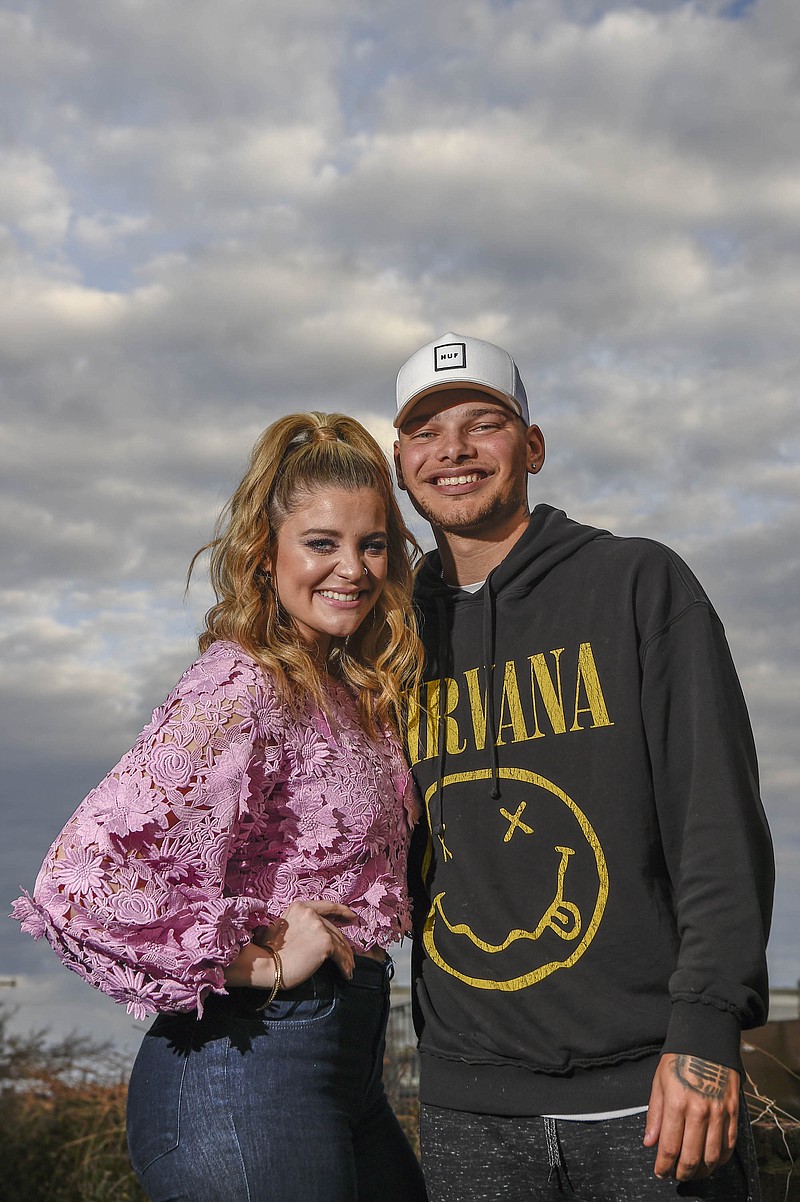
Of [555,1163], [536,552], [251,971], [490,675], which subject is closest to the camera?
[251,971]

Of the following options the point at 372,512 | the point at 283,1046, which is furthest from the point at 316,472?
the point at 283,1046

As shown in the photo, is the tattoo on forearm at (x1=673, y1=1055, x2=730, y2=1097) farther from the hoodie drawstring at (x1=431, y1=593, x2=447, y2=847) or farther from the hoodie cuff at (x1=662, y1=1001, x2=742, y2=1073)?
the hoodie drawstring at (x1=431, y1=593, x2=447, y2=847)

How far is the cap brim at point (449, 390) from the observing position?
3277 millimetres

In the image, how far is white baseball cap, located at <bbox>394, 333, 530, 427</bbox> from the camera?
3.29 m

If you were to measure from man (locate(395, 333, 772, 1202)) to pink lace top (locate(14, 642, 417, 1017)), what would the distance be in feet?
0.85

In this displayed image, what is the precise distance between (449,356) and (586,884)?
1.43 meters

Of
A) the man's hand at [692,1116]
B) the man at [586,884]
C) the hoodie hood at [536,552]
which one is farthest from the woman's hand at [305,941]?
the hoodie hood at [536,552]

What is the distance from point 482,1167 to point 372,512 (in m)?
1.46

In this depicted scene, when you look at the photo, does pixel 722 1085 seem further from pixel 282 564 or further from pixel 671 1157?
A: pixel 282 564

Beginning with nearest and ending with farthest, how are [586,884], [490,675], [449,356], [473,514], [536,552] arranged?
1. [586,884]
2. [490,675]
3. [536,552]
4. [473,514]
5. [449,356]

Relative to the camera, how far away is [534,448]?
346cm

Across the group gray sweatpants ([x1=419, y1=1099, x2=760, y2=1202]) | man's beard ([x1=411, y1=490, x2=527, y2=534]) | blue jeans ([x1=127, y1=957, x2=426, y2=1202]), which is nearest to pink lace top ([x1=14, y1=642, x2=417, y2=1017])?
blue jeans ([x1=127, y1=957, x2=426, y2=1202])

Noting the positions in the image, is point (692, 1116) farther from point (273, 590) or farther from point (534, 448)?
point (534, 448)

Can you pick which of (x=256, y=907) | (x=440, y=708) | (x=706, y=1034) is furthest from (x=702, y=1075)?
(x=440, y=708)
